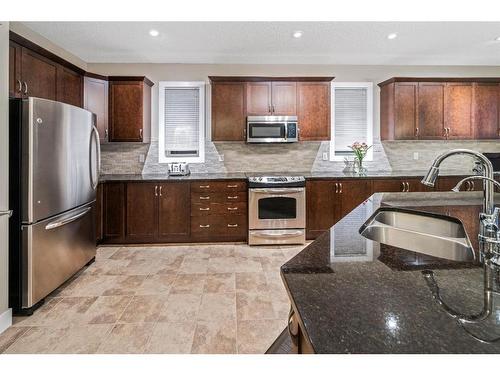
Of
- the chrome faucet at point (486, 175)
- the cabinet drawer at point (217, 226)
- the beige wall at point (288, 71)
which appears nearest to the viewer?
the chrome faucet at point (486, 175)

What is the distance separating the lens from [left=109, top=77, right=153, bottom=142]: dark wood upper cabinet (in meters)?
4.14

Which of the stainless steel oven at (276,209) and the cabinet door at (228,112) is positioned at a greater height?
the cabinet door at (228,112)

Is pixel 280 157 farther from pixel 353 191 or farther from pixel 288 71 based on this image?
pixel 288 71

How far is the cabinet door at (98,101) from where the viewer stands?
13.0 feet

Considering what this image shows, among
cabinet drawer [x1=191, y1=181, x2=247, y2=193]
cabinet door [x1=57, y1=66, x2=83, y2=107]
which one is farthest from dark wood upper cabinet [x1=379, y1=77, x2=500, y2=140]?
cabinet door [x1=57, y1=66, x2=83, y2=107]

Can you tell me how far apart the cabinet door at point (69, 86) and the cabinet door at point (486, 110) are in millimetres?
5260

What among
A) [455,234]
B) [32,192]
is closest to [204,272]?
[32,192]

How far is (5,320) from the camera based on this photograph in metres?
2.17

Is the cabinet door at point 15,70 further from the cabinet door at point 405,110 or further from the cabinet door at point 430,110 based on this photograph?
the cabinet door at point 430,110

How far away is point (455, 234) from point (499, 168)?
153 inches

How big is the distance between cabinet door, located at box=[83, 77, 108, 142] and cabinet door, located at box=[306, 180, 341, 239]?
2762mm

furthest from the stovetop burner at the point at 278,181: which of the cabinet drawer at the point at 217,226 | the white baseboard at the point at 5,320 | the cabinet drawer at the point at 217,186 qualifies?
the white baseboard at the point at 5,320

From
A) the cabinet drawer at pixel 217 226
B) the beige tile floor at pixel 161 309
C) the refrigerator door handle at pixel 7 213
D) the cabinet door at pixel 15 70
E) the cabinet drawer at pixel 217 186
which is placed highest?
the cabinet door at pixel 15 70
